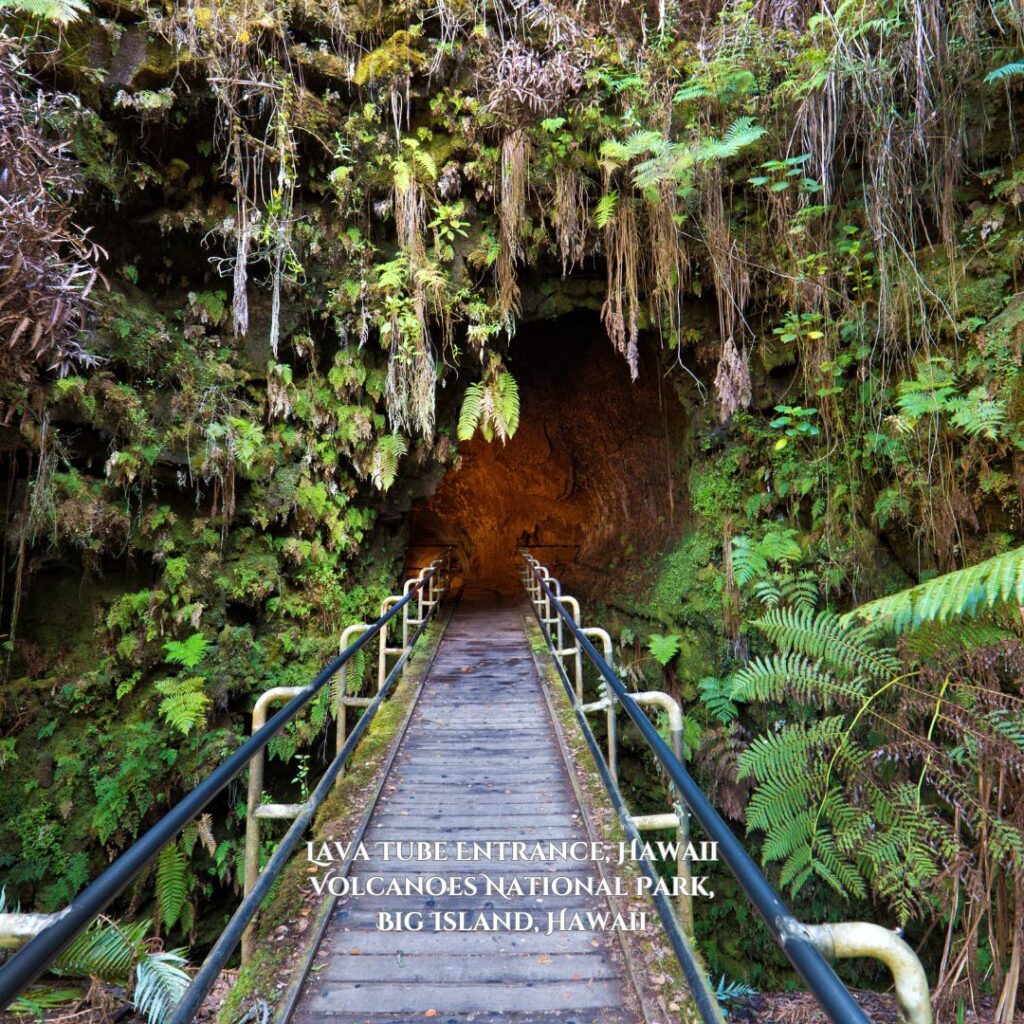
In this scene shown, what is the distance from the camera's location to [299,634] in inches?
260

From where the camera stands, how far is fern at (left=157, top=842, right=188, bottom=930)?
179 inches

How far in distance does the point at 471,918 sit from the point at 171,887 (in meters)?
3.49

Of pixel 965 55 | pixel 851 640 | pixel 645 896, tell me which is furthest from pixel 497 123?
pixel 645 896

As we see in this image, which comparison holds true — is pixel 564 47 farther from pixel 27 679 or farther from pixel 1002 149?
pixel 27 679

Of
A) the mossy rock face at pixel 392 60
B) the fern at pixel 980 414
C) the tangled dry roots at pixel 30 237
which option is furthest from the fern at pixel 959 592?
the mossy rock face at pixel 392 60

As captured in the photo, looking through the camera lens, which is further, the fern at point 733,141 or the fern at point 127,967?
the fern at point 733,141

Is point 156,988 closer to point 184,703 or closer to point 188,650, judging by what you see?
point 184,703

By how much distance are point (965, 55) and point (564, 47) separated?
381 cm

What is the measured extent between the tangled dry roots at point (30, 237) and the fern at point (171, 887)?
416 centimetres

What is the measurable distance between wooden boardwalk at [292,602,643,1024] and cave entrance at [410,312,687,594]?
17.9 feet

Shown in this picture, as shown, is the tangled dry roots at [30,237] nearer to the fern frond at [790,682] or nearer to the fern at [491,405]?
the fern at [491,405]

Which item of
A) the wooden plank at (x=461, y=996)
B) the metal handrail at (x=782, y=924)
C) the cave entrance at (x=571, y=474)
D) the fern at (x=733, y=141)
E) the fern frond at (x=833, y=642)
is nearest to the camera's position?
the metal handrail at (x=782, y=924)

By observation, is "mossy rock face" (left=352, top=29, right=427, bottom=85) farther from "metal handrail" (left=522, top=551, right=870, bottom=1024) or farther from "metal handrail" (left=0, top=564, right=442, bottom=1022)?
"metal handrail" (left=522, top=551, right=870, bottom=1024)

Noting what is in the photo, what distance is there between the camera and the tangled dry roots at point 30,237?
4211 mm
